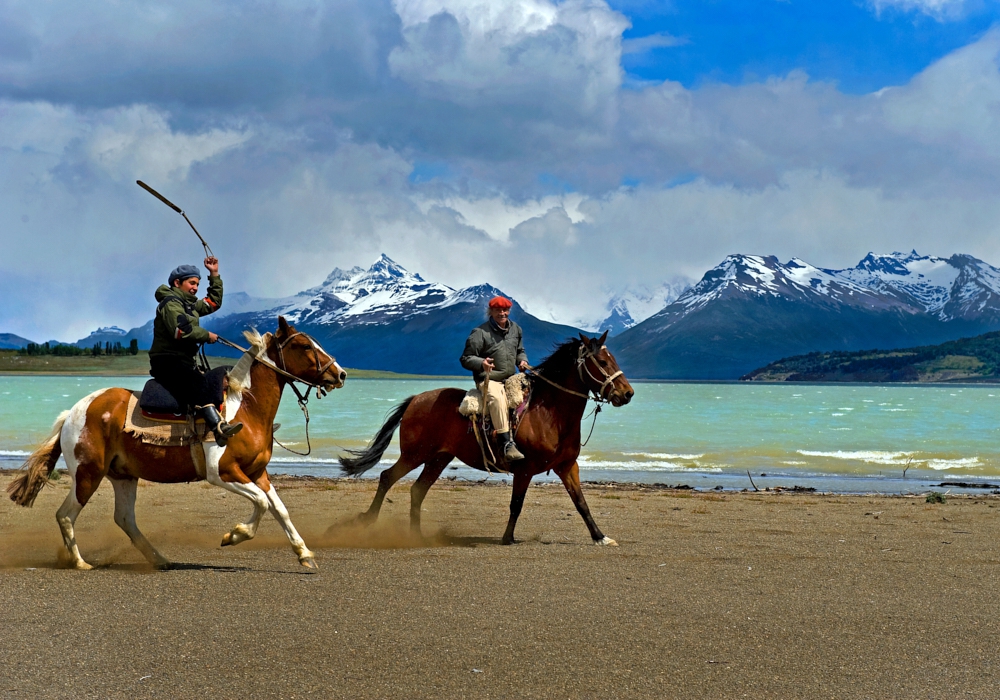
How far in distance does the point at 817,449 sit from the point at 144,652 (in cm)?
3410

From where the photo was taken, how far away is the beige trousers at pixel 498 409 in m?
12.5

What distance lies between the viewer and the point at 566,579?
9.84 metres

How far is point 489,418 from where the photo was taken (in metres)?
12.7

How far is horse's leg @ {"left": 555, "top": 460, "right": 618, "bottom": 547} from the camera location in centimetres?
1231

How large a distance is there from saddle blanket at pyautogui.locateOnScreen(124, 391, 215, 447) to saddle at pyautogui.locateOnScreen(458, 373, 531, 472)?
149 inches

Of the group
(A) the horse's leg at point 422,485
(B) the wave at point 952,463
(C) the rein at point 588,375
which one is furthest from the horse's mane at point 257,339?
→ (B) the wave at point 952,463

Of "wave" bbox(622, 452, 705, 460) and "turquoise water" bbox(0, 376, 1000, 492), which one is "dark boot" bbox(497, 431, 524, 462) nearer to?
"turquoise water" bbox(0, 376, 1000, 492)

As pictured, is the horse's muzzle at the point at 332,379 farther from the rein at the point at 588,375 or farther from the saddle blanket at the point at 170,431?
the rein at the point at 588,375

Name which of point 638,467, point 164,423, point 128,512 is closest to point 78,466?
point 128,512

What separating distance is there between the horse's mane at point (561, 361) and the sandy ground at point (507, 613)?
2305mm

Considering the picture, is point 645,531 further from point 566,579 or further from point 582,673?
point 582,673

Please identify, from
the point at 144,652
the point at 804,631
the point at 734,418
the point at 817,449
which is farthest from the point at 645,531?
the point at 734,418

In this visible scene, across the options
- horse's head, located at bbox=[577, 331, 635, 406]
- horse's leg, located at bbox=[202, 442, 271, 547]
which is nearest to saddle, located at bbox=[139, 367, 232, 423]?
horse's leg, located at bbox=[202, 442, 271, 547]

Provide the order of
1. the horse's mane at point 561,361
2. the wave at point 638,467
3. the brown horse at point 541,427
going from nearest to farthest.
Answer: the brown horse at point 541,427
the horse's mane at point 561,361
the wave at point 638,467
